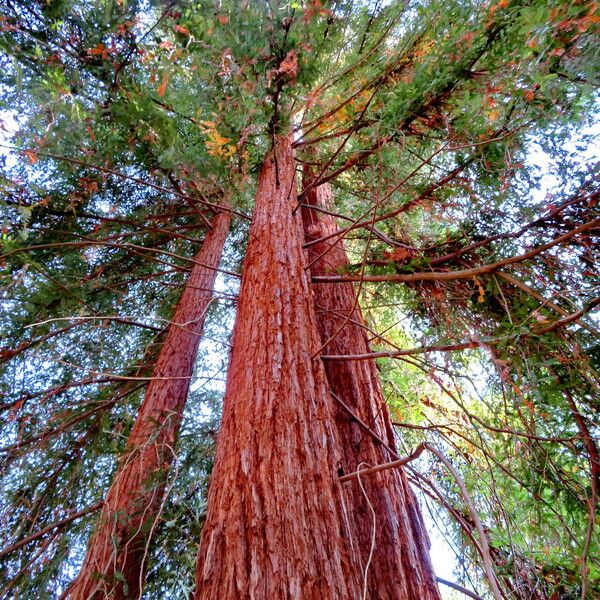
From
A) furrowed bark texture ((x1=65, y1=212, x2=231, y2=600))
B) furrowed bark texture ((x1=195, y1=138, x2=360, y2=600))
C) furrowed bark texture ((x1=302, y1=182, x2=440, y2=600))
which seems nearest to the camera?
furrowed bark texture ((x1=195, y1=138, x2=360, y2=600))

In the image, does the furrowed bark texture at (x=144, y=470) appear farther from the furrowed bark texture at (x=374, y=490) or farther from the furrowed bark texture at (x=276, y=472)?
the furrowed bark texture at (x=374, y=490)

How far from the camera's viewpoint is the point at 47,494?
3273 mm

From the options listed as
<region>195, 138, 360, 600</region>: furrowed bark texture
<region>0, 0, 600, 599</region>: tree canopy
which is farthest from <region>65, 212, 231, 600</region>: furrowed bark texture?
<region>195, 138, 360, 600</region>: furrowed bark texture

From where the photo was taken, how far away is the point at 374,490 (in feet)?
7.57

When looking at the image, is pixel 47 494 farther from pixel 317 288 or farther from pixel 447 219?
pixel 447 219

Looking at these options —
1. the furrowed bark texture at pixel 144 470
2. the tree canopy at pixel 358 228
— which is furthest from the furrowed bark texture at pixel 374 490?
the furrowed bark texture at pixel 144 470

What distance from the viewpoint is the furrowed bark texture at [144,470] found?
80.6 inches

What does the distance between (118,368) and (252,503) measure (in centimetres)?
358

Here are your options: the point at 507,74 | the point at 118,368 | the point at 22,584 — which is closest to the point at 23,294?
the point at 118,368

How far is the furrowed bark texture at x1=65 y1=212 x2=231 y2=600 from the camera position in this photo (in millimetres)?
2047

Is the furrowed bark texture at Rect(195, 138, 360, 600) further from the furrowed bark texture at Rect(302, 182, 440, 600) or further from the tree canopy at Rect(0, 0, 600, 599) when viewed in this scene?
the tree canopy at Rect(0, 0, 600, 599)

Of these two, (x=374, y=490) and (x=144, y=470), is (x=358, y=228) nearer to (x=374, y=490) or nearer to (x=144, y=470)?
(x=374, y=490)

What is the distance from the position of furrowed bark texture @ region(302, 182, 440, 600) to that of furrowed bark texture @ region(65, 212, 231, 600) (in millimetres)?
1141

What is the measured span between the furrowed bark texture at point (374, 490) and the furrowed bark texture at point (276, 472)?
0.33m
